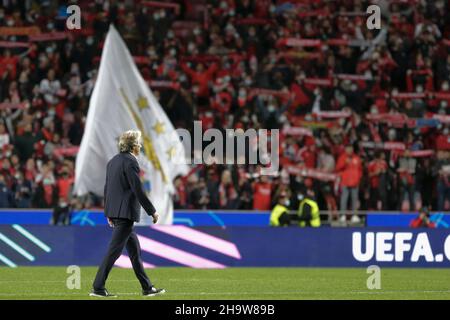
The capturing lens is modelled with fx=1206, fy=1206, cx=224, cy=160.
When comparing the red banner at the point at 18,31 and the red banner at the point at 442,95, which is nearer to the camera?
the red banner at the point at 442,95

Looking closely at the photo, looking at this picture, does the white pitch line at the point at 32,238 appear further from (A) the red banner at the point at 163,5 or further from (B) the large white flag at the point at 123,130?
(A) the red banner at the point at 163,5

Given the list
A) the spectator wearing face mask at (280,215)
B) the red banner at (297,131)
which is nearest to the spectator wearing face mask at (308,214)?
the spectator wearing face mask at (280,215)

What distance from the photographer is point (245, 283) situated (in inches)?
749

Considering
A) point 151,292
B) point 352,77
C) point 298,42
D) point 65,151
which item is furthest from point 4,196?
point 151,292

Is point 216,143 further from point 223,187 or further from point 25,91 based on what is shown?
point 25,91

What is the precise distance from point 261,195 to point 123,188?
557 inches

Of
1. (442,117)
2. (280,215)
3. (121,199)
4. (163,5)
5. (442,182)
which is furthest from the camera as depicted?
(163,5)

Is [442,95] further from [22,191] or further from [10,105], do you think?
[22,191]

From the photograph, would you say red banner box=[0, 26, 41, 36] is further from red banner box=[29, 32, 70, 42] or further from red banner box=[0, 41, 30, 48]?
red banner box=[0, 41, 30, 48]

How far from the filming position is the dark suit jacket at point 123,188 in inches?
601

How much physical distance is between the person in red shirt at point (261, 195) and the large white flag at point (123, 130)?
2559 mm

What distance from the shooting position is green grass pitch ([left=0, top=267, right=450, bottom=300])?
16469 millimetres

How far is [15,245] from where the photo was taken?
75.7 ft

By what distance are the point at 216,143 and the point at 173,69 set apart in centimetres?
334
